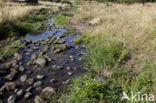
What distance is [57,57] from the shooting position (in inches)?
224

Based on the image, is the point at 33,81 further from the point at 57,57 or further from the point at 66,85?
the point at 57,57

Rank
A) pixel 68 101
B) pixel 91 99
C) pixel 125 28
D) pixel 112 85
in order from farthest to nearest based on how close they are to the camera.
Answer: pixel 125 28 → pixel 112 85 → pixel 68 101 → pixel 91 99

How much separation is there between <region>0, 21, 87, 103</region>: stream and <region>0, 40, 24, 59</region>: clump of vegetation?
0.88ft

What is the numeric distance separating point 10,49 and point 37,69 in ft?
8.11

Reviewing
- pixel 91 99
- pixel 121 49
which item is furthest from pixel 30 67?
pixel 121 49

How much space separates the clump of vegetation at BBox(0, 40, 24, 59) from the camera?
228 inches

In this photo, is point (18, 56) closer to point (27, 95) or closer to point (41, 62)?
point (41, 62)

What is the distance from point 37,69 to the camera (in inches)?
191

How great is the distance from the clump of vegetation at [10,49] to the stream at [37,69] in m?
0.27

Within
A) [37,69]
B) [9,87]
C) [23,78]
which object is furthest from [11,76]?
[37,69]

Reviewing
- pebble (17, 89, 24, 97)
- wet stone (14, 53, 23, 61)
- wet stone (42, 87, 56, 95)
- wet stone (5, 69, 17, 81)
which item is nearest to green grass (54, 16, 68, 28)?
wet stone (14, 53, 23, 61)

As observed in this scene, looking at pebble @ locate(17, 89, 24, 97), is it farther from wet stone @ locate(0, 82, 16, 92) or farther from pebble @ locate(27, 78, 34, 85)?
pebble @ locate(27, 78, 34, 85)

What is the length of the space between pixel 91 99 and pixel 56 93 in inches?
46.4

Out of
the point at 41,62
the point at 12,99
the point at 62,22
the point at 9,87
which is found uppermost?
the point at 62,22
